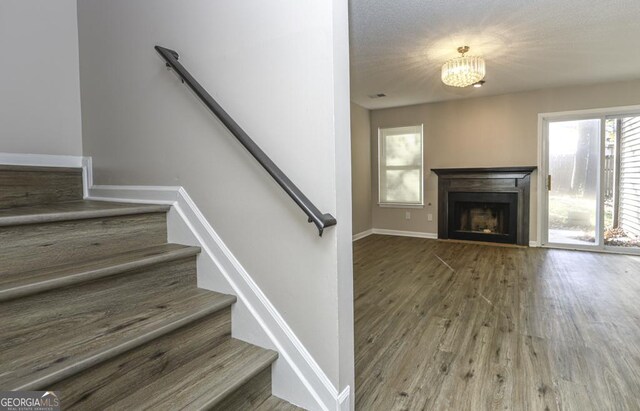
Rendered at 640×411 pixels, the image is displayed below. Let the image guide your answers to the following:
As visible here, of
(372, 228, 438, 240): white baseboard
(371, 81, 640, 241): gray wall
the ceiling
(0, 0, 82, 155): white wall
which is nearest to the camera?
(0, 0, 82, 155): white wall

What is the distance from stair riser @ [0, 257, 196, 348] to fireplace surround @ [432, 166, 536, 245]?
198 inches

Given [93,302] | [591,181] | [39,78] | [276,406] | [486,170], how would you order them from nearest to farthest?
[93,302]
[276,406]
[39,78]
[591,181]
[486,170]

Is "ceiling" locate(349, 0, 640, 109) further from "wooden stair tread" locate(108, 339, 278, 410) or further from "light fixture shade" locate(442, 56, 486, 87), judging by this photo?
"wooden stair tread" locate(108, 339, 278, 410)

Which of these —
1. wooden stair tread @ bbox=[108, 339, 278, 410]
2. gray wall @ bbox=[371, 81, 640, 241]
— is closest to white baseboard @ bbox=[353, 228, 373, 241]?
gray wall @ bbox=[371, 81, 640, 241]

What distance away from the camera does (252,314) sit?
4.63ft

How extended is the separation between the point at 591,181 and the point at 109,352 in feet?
19.7

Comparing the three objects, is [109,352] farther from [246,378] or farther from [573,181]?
[573,181]

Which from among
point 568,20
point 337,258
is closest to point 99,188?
point 337,258

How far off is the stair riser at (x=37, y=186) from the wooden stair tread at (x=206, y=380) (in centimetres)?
139

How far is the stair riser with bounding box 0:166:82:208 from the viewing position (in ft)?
5.62

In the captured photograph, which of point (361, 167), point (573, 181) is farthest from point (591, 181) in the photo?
point (361, 167)

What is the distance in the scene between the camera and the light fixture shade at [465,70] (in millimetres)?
3248

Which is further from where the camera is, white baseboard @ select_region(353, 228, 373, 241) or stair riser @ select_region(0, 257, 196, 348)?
white baseboard @ select_region(353, 228, 373, 241)

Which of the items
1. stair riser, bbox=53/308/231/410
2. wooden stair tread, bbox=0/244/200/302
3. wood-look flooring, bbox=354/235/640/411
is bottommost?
wood-look flooring, bbox=354/235/640/411
